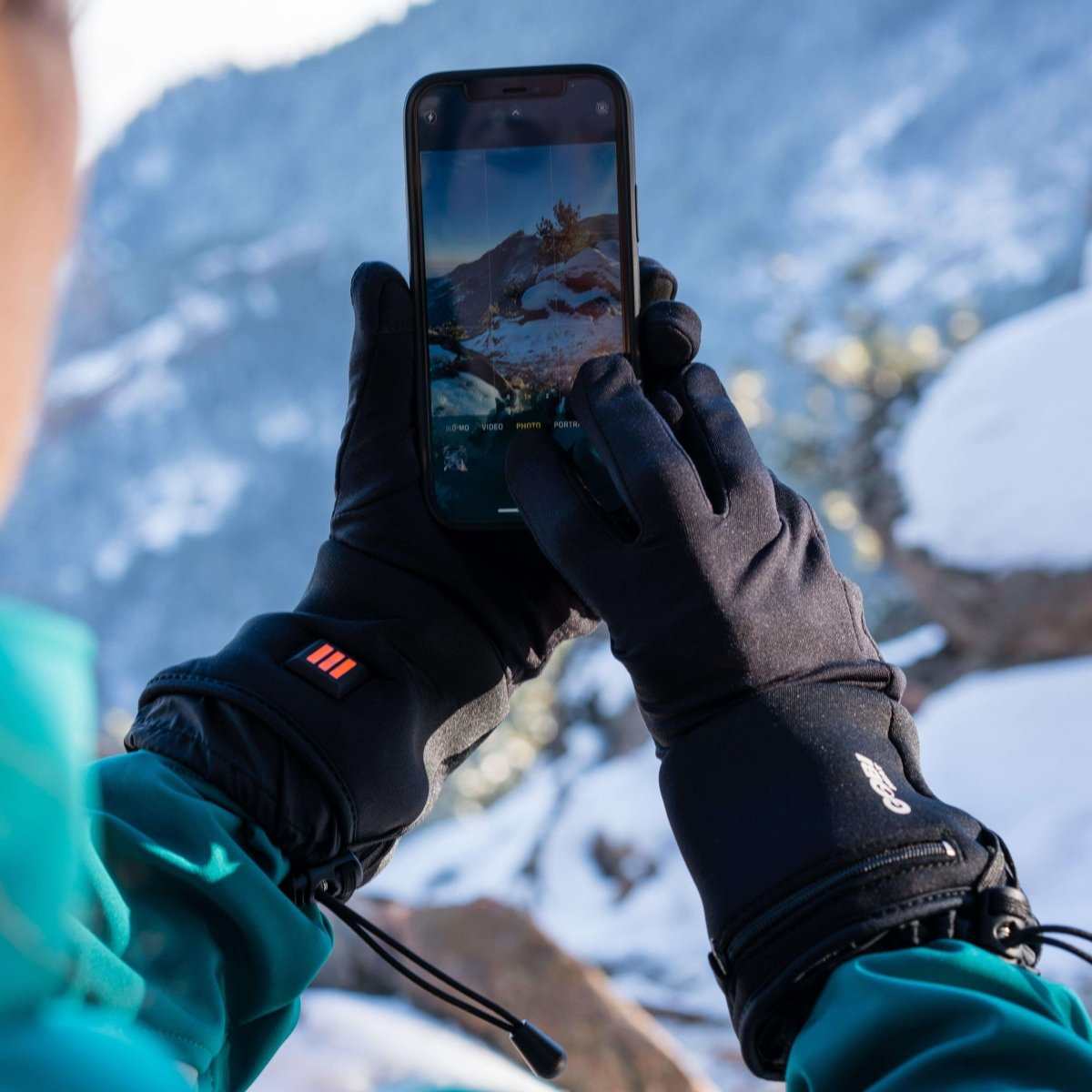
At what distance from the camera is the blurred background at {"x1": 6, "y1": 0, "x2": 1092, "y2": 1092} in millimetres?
1796

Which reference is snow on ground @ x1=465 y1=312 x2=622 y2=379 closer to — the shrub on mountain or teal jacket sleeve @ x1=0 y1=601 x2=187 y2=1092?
the shrub on mountain

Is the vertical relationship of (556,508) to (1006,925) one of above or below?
above

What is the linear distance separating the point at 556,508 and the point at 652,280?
178mm

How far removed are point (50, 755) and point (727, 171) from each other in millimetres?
5613

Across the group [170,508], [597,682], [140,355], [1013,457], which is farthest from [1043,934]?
[140,355]

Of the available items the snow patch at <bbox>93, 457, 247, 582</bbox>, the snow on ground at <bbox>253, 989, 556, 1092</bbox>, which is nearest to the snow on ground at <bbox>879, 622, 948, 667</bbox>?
the snow on ground at <bbox>253, 989, 556, 1092</bbox>

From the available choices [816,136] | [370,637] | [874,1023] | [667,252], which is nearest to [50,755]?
[874,1023]

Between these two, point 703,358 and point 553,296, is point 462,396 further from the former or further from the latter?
point 703,358

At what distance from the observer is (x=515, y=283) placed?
700mm

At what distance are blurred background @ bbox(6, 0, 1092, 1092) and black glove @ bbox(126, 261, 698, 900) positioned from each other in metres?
0.22

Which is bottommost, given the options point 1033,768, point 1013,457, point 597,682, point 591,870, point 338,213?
point 591,870

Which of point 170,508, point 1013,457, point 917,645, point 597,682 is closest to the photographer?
point 1013,457

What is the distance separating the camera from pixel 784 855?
1.63 ft

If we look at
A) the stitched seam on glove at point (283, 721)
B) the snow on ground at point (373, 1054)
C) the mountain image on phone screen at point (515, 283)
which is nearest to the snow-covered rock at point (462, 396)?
the mountain image on phone screen at point (515, 283)
